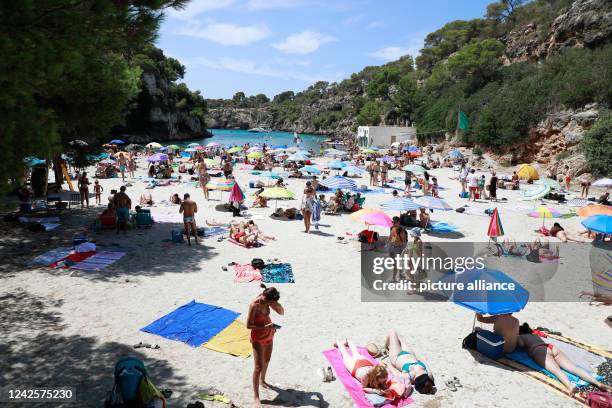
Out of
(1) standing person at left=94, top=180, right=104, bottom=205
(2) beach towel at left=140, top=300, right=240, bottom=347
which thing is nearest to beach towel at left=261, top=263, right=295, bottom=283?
(2) beach towel at left=140, top=300, right=240, bottom=347

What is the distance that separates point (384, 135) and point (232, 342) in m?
57.2

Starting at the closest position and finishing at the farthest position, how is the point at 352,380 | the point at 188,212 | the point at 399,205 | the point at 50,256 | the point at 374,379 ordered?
the point at 374,379, the point at 352,380, the point at 50,256, the point at 188,212, the point at 399,205

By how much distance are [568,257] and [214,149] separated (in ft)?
122

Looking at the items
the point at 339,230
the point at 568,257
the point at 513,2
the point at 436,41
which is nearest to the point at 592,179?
the point at 568,257

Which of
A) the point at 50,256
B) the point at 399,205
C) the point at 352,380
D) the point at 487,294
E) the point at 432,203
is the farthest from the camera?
the point at 432,203

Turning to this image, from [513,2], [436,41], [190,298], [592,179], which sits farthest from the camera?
[436,41]

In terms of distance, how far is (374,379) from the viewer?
5492 millimetres

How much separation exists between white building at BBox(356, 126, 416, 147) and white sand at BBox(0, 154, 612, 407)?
5003 cm

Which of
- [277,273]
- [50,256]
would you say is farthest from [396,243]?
[50,256]

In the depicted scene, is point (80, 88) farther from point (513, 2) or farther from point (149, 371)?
point (513, 2)

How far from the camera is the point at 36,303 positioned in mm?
7730

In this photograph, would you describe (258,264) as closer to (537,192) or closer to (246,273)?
(246,273)

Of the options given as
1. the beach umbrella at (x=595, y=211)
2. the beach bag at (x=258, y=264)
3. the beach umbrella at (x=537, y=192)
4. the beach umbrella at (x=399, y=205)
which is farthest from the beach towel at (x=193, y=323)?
the beach umbrella at (x=537, y=192)

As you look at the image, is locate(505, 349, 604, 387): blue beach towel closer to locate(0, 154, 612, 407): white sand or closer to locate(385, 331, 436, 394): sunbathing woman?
locate(0, 154, 612, 407): white sand
